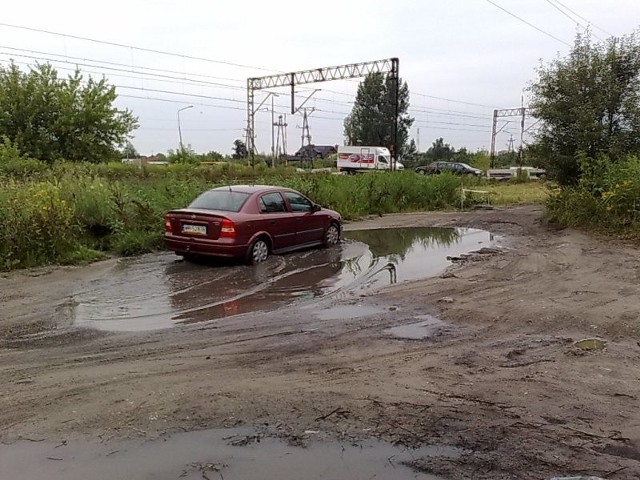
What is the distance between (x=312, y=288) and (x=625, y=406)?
560 cm

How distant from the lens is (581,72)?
60.3 feet

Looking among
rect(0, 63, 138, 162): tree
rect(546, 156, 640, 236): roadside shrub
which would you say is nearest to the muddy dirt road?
rect(546, 156, 640, 236): roadside shrub

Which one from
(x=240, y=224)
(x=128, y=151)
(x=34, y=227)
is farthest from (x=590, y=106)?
(x=128, y=151)

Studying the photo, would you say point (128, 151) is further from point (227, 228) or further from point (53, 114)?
point (227, 228)

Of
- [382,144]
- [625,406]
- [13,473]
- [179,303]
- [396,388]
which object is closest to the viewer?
[13,473]

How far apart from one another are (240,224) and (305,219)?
2462mm

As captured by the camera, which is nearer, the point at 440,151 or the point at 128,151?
the point at 128,151

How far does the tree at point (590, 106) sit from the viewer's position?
704 inches

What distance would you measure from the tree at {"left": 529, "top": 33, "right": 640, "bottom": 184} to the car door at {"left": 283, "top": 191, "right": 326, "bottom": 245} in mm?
9410

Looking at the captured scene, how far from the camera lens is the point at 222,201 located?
11438 mm

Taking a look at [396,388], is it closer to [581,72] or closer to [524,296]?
[524,296]

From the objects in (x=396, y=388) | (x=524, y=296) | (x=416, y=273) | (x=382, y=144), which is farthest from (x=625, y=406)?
(x=382, y=144)

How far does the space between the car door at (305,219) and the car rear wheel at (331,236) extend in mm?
225

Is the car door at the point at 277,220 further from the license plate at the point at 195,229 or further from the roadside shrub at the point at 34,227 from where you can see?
the roadside shrub at the point at 34,227
